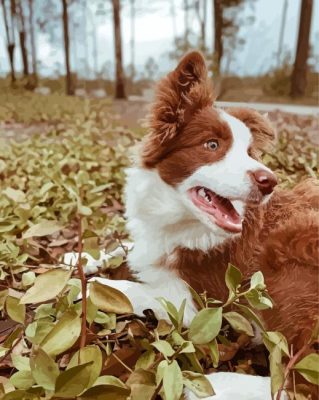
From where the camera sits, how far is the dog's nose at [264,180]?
3.41 ft

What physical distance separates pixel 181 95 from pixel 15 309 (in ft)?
1.96

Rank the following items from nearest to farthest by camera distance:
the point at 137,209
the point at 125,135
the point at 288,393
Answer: the point at 288,393, the point at 137,209, the point at 125,135

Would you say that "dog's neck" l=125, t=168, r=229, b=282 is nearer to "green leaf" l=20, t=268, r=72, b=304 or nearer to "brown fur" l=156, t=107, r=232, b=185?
"brown fur" l=156, t=107, r=232, b=185

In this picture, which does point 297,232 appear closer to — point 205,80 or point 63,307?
point 205,80

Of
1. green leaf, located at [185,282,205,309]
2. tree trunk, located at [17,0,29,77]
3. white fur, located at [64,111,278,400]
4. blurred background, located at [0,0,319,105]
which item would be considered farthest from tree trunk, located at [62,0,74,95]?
green leaf, located at [185,282,205,309]

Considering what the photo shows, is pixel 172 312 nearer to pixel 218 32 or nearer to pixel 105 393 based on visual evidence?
pixel 105 393

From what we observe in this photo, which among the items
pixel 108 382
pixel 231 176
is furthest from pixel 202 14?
pixel 108 382

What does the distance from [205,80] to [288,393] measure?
26.9 inches

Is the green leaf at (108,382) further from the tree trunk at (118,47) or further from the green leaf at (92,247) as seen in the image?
the tree trunk at (118,47)

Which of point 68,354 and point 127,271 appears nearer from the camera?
point 68,354

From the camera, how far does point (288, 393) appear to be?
3.30ft

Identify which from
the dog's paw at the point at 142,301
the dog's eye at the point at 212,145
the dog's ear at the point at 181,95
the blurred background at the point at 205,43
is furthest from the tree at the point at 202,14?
the dog's paw at the point at 142,301

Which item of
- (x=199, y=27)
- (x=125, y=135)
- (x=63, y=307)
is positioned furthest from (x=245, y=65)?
(x=63, y=307)

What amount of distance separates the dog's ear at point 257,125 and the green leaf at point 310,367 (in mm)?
471
